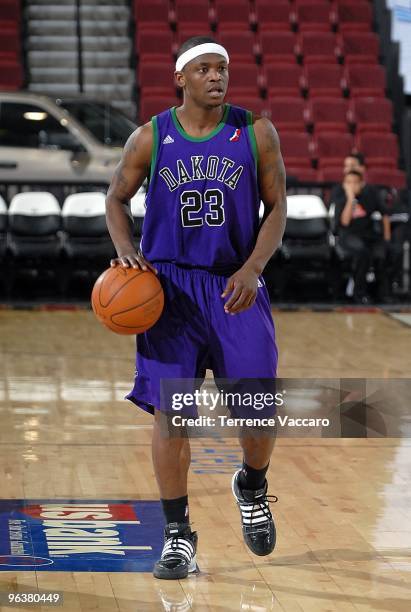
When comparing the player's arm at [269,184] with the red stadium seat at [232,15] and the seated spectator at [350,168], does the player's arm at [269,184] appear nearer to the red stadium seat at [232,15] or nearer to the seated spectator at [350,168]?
the seated spectator at [350,168]

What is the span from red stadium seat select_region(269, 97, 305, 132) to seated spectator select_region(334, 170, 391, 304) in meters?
3.96

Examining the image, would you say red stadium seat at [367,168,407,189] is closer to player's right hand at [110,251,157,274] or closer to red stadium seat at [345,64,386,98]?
red stadium seat at [345,64,386,98]

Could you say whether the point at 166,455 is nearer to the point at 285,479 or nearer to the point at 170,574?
the point at 170,574

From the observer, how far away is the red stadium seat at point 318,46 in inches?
680

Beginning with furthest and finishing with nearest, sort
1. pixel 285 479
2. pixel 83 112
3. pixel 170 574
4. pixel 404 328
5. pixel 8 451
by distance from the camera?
pixel 83 112, pixel 404 328, pixel 8 451, pixel 285 479, pixel 170 574

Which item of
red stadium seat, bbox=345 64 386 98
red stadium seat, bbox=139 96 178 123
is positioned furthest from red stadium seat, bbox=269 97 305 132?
red stadium seat, bbox=139 96 178 123

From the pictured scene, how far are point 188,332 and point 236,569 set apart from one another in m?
0.81

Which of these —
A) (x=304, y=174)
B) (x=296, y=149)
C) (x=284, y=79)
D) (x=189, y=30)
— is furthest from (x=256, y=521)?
(x=189, y=30)

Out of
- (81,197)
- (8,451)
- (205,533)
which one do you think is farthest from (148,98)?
(205,533)

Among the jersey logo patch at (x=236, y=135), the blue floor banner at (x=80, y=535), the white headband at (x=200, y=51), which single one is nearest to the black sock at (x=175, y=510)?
the blue floor banner at (x=80, y=535)

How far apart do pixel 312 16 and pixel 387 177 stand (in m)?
3.13

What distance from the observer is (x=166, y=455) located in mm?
4117

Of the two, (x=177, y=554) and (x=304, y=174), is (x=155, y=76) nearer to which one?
(x=304, y=174)

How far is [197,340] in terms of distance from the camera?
4.13 meters
